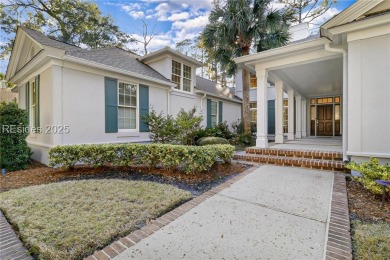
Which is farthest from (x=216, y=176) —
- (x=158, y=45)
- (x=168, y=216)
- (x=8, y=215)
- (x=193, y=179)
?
(x=158, y=45)

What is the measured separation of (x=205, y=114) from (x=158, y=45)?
13.1 meters

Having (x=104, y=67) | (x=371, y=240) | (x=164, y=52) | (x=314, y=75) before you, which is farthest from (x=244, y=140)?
(x=371, y=240)

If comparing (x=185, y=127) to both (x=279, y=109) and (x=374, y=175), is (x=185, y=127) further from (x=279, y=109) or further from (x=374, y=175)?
(x=374, y=175)

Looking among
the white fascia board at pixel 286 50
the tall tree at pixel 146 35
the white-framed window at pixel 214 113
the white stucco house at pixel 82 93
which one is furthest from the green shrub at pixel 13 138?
the tall tree at pixel 146 35

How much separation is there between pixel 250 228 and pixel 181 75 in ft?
31.4

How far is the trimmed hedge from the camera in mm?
4809

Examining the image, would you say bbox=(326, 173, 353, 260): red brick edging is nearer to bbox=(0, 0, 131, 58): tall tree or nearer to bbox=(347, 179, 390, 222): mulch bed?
bbox=(347, 179, 390, 222): mulch bed

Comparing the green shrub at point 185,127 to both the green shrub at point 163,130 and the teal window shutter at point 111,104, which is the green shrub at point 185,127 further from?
the teal window shutter at point 111,104

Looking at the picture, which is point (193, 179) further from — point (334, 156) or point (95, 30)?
point (95, 30)

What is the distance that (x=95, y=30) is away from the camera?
17578 mm

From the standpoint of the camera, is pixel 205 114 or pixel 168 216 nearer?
pixel 168 216

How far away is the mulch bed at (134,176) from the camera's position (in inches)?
171

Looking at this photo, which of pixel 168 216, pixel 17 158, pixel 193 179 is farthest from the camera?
pixel 17 158

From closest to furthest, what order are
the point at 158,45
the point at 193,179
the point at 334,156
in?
1. the point at 193,179
2. the point at 334,156
3. the point at 158,45
